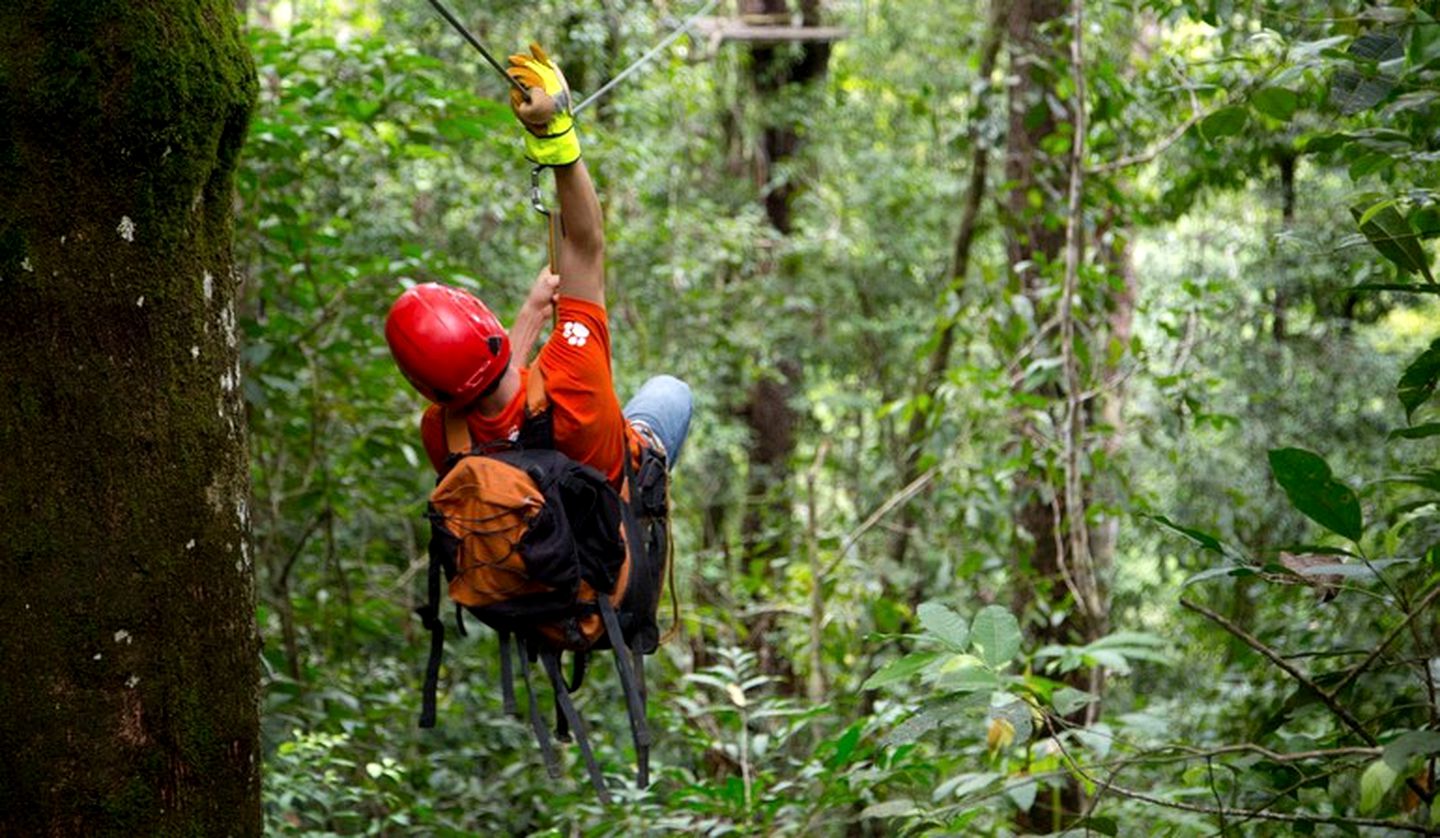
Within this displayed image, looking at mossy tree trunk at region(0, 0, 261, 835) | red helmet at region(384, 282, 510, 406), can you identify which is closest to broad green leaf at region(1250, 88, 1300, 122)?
red helmet at region(384, 282, 510, 406)

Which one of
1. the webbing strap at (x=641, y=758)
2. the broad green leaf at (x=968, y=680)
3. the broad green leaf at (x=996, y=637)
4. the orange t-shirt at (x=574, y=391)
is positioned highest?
the orange t-shirt at (x=574, y=391)

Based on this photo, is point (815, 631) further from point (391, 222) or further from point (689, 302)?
point (689, 302)

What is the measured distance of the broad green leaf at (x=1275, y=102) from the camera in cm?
274

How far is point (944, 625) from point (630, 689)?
770 millimetres

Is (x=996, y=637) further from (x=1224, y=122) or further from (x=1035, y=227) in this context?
(x=1035, y=227)

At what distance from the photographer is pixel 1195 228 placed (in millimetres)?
11820

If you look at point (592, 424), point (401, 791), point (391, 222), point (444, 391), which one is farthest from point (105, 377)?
point (391, 222)

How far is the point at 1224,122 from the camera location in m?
2.67

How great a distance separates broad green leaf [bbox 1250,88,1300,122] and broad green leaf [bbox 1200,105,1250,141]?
0.10m

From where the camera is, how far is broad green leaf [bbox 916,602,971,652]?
6.88 ft

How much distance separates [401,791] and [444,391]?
2009 mm

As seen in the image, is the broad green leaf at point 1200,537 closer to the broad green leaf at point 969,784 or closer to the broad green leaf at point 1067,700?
the broad green leaf at point 1067,700

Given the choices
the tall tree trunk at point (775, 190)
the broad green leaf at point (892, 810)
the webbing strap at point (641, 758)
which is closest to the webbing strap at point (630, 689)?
the webbing strap at point (641, 758)

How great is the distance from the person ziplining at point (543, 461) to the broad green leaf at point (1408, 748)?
1345mm
